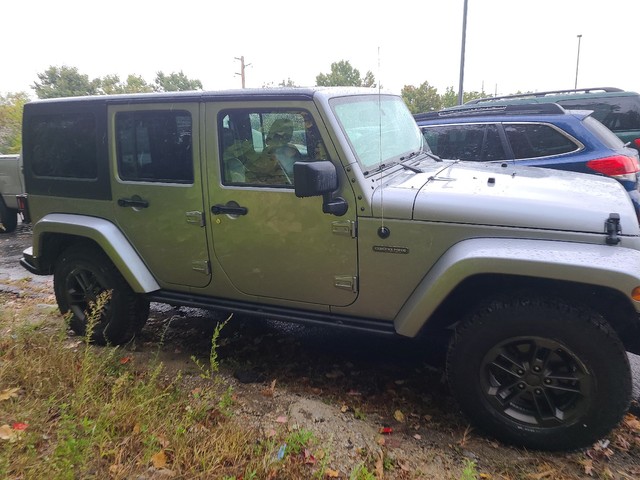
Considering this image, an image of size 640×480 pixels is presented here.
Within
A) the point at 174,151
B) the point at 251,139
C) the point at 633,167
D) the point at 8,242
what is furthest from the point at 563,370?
the point at 8,242

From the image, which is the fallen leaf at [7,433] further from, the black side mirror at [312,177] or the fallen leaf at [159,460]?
the black side mirror at [312,177]

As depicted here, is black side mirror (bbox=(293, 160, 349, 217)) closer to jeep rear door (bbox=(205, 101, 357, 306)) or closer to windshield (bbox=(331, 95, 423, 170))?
A: jeep rear door (bbox=(205, 101, 357, 306))

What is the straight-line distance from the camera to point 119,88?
3488cm

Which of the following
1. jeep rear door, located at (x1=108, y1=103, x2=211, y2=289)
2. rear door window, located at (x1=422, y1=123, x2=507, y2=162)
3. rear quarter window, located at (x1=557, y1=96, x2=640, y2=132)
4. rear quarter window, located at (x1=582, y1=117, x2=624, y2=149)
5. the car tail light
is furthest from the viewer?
rear quarter window, located at (x1=557, y1=96, x2=640, y2=132)

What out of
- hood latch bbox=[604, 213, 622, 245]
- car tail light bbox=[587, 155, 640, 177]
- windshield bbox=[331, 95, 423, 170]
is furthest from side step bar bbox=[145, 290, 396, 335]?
car tail light bbox=[587, 155, 640, 177]

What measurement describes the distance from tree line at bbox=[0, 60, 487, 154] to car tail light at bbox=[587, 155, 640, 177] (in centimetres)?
1529

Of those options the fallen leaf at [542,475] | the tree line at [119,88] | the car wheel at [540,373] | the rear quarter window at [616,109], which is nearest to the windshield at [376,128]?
the car wheel at [540,373]

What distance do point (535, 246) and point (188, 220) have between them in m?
2.14

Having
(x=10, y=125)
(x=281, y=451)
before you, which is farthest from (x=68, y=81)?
(x=281, y=451)

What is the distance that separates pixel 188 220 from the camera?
129 inches

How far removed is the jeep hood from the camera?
7.97 ft

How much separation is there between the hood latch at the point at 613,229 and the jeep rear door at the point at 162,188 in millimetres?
2335

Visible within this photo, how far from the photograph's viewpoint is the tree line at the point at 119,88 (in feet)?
62.9

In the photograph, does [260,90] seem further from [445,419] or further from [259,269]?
[445,419]
